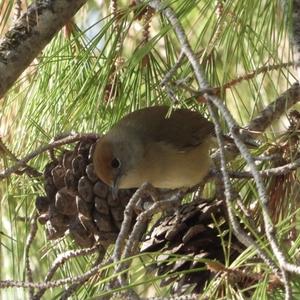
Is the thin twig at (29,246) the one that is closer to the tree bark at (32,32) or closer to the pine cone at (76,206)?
Result: the pine cone at (76,206)

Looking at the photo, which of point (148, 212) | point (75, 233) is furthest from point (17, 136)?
point (148, 212)

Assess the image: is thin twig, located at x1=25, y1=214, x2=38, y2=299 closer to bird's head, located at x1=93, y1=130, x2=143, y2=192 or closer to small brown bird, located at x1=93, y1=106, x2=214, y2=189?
bird's head, located at x1=93, y1=130, x2=143, y2=192

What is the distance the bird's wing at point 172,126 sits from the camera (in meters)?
1.98

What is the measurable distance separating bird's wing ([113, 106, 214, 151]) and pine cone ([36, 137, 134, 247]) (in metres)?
0.23

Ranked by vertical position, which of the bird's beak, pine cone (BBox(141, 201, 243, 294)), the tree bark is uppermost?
the tree bark

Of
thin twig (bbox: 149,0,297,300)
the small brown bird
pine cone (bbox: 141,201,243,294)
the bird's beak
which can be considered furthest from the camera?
the small brown bird

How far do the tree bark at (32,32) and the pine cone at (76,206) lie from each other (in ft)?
0.75

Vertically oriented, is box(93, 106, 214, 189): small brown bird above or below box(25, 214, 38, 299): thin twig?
above

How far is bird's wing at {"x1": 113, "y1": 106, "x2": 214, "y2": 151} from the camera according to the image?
1.98 metres

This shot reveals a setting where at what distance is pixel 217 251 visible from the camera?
4.73 ft

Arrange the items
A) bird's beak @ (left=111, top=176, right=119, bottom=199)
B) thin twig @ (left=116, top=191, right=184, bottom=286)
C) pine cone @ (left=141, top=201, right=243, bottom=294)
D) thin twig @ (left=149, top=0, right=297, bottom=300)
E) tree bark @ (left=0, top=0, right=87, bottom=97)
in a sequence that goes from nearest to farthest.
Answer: thin twig @ (left=149, top=0, right=297, bottom=300), thin twig @ (left=116, top=191, right=184, bottom=286), pine cone @ (left=141, top=201, right=243, bottom=294), tree bark @ (left=0, top=0, right=87, bottom=97), bird's beak @ (left=111, top=176, right=119, bottom=199)

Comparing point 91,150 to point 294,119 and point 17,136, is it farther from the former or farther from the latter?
point 294,119

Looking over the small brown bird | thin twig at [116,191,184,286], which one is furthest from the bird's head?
thin twig at [116,191,184,286]

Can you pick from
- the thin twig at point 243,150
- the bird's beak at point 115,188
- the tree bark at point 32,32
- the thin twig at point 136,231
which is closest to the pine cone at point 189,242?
the thin twig at point 136,231
